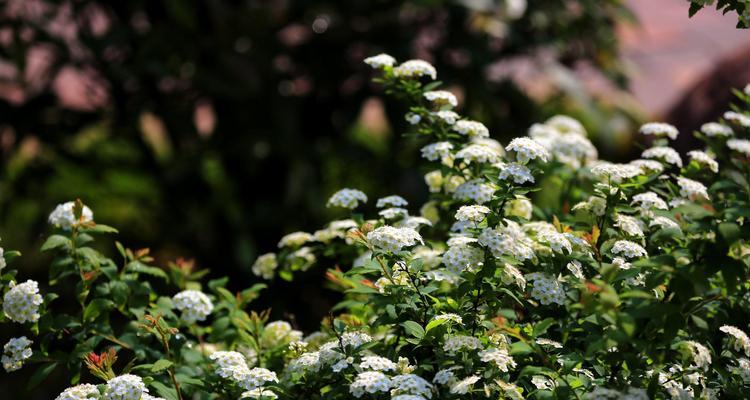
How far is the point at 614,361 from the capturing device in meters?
1.23

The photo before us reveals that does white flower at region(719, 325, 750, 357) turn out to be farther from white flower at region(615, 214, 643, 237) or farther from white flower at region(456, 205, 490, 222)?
white flower at region(456, 205, 490, 222)

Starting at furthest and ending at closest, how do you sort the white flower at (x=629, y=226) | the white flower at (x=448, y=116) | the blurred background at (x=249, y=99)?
the blurred background at (x=249, y=99)
the white flower at (x=448, y=116)
the white flower at (x=629, y=226)

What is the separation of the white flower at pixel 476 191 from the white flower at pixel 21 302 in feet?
2.19

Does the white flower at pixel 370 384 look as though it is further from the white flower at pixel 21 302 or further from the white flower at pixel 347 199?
the white flower at pixel 21 302

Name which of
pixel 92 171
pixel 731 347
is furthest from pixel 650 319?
pixel 92 171

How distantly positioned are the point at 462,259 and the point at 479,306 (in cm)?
14

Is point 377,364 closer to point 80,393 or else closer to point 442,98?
point 80,393

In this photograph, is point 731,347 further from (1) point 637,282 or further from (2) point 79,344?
(2) point 79,344

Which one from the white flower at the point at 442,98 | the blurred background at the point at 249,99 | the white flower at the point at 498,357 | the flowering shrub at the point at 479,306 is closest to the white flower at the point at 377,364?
the flowering shrub at the point at 479,306

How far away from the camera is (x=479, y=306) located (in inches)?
56.2

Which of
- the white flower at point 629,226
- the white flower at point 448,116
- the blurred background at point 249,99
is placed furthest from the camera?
the blurred background at point 249,99

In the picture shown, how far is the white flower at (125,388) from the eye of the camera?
4.11ft

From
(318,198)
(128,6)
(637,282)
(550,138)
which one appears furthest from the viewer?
(128,6)

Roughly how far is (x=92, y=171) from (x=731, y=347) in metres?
2.53
